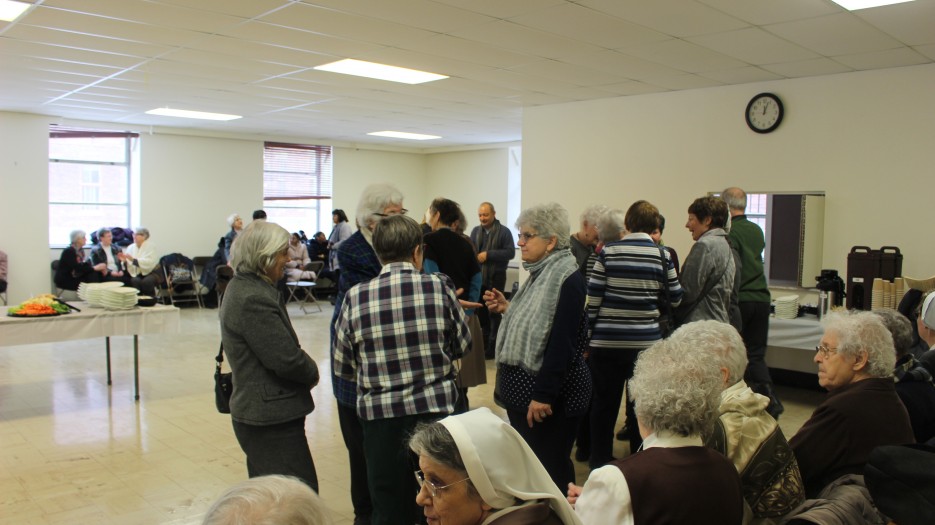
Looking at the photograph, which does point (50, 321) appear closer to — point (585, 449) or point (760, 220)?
point (585, 449)

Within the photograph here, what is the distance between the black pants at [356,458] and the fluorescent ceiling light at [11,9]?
3.62 meters

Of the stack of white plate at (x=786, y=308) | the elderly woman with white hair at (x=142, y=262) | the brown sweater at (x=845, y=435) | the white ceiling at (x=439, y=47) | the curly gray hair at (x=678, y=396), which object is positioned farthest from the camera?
the elderly woman with white hair at (x=142, y=262)

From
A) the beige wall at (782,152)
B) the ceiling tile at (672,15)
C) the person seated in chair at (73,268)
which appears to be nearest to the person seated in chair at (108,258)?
the person seated in chair at (73,268)

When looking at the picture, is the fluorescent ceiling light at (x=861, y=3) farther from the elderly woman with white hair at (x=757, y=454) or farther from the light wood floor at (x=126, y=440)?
the elderly woman with white hair at (x=757, y=454)

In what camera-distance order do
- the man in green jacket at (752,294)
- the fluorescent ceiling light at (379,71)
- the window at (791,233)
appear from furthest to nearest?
the window at (791,233) → the fluorescent ceiling light at (379,71) → the man in green jacket at (752,294)

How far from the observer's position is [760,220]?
7.34 metres

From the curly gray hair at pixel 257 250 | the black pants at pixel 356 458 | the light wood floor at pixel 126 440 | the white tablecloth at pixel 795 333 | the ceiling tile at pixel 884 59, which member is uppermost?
the ceiling tile at pixel 884 59

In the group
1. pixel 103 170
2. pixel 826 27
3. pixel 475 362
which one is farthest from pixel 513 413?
pixel 103 170

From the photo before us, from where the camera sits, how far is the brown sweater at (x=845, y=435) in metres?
2.26

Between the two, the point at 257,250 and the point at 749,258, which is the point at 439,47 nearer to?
the point at 749,258

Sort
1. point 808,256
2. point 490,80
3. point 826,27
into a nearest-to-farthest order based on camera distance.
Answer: point 826,27 < point 808,256 < point 490,80

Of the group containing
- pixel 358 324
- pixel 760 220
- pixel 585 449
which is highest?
pixel 760 220

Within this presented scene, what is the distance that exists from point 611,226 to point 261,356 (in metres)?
2.32

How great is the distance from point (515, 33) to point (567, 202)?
358cm
